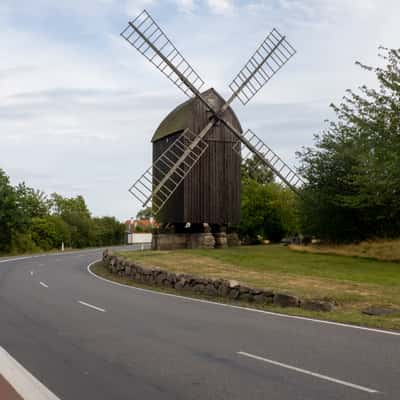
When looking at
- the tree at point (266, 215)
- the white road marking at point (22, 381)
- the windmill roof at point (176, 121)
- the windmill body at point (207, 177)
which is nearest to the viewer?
the white road marking at point (22, 381)

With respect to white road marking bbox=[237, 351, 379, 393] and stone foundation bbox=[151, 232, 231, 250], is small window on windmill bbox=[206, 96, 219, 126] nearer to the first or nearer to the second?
stone foundation bbox=[151, 232, 231, 250]

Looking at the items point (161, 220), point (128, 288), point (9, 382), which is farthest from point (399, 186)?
point (9, 382)

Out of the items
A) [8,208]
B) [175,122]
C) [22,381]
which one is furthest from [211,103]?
[22,381]

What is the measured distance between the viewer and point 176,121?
39438 millimetres

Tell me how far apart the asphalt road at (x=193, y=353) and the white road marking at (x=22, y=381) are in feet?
0.45

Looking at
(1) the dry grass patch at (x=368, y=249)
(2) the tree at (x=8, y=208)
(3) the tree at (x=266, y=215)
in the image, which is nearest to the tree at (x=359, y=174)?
(1) the dry grass patch at (x=368, y=249)

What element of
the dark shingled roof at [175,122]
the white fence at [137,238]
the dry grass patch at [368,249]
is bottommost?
the dry grass patch at [368,249]

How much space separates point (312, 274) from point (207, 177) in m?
16.9

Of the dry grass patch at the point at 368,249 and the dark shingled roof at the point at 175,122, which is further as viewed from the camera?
the dark shingled roof at the point at 175,122

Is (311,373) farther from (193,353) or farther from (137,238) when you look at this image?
(137,238)

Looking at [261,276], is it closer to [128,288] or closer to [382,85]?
[128,288]

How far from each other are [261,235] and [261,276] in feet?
97.6

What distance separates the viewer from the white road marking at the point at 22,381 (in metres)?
7.00

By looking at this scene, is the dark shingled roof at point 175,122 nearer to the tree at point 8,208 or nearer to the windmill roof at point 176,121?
the windmill roof at point 176,121
